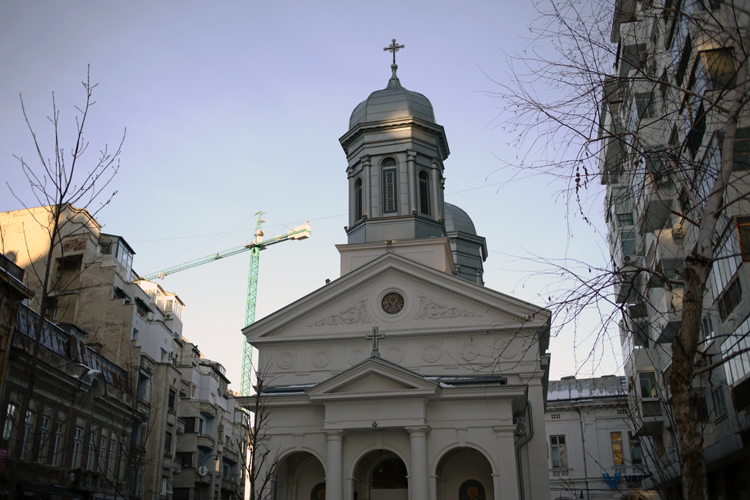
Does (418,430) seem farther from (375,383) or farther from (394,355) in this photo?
(394,355)

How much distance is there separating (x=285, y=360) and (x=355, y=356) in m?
2.77

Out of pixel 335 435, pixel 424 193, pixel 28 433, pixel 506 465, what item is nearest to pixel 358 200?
pixel 424 193

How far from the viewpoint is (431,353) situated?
82.5 ft

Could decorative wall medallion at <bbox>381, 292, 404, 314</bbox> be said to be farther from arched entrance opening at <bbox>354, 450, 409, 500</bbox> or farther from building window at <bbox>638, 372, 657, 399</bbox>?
building window at <bbox>638, 372, 657, 399</bbox>

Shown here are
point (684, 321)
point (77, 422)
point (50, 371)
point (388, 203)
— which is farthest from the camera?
point (388, 203)

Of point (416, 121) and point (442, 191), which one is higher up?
point (416, 121)

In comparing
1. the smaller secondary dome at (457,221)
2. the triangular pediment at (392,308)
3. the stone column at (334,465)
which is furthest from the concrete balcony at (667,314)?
the smaller secondary dome at (457,221)

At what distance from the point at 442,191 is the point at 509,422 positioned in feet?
45.4

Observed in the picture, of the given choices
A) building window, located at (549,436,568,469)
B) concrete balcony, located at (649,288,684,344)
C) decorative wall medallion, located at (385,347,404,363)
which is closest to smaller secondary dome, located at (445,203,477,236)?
building window, located at (549,436,568,469)

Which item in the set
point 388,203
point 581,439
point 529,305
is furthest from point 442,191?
point 581,439

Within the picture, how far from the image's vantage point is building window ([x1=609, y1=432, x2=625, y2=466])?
43.8 meters

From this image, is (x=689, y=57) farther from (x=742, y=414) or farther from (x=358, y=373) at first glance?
(x=358, y=373)

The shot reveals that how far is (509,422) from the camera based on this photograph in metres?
21.2

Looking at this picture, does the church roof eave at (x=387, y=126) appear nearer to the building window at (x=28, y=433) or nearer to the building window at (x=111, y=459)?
the building window at (x=111, y=459)
